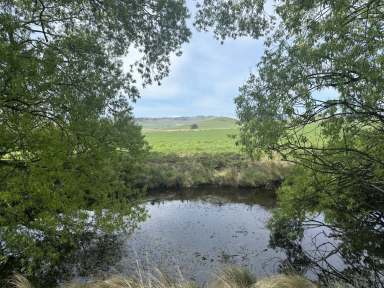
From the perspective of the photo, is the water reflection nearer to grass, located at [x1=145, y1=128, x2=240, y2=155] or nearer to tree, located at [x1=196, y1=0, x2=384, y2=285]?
tree, located at [x1=196, y1=0, x2=384, y2=285]

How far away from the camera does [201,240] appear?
13.5 metres

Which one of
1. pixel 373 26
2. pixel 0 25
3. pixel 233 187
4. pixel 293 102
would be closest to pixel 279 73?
pixel 293 102

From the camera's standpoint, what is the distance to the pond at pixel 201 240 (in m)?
10.8

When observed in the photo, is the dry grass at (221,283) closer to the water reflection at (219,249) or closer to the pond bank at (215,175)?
the water reflection at (219,249)

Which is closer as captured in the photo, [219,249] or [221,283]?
[221,283]

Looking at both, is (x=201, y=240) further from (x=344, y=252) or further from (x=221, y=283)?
(x=221, y=283)

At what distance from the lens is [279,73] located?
8539mm

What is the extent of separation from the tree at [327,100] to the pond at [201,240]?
2605 mm

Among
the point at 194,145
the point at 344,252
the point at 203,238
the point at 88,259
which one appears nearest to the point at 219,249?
the point at 203,238

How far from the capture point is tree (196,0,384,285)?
23.2ft

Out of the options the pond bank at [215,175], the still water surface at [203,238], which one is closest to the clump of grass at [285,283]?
the still water surface at [203,238]

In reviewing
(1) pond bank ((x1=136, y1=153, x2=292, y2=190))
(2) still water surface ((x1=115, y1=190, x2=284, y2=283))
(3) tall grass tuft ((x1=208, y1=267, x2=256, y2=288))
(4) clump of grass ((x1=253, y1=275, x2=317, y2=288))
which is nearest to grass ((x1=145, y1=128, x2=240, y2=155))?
(2) still water surface ((x1=115, y1=190, x2=284, y2=283))

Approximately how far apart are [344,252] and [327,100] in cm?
627

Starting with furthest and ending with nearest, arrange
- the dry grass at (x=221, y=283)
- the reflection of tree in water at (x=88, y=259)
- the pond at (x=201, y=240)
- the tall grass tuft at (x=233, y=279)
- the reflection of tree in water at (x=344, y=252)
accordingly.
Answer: the pond at (x=201, y=240), the reflection of tree in water at (x=88, y=259), the reflection of tree in water at (x=344, y=252), the tall grass tuft at (x=233, y=279), the dry grass at (x=221, y=283)
